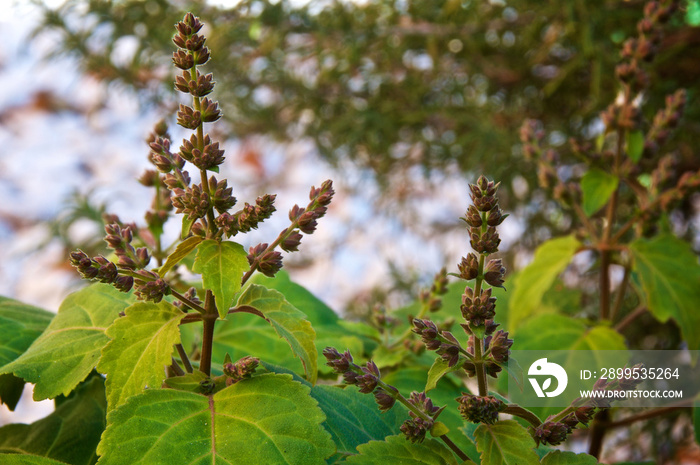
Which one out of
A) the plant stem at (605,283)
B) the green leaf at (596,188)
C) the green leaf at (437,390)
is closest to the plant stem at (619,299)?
the plant stem at (605,283)

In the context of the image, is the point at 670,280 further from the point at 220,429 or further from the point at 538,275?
the point at 220,429

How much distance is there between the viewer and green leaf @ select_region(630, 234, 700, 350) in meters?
0.95

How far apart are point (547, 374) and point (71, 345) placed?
59 centimetres

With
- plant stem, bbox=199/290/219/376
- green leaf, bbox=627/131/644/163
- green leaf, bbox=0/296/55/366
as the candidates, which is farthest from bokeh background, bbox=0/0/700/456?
plant stem, bbox=199/290/219/376

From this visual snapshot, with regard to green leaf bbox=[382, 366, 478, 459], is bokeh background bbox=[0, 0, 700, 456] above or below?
above

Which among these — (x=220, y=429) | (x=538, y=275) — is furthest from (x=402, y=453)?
(x=538, y=275)

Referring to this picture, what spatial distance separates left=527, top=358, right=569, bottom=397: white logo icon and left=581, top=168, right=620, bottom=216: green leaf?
274 millimetres

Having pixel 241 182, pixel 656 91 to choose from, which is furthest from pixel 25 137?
pixel 656 91

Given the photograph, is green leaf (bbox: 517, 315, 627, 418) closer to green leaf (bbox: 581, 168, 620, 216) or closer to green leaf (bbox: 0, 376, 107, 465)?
green leaf (bbox: 581, 168, 620, 216)

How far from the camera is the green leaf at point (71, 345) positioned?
1.68ft

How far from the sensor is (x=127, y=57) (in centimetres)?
276

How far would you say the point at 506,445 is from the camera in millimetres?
461

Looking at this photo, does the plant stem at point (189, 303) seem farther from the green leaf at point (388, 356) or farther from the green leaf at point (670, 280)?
the green leaf at point (670, 280)

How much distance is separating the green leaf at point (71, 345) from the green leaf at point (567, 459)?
14.9 inches
